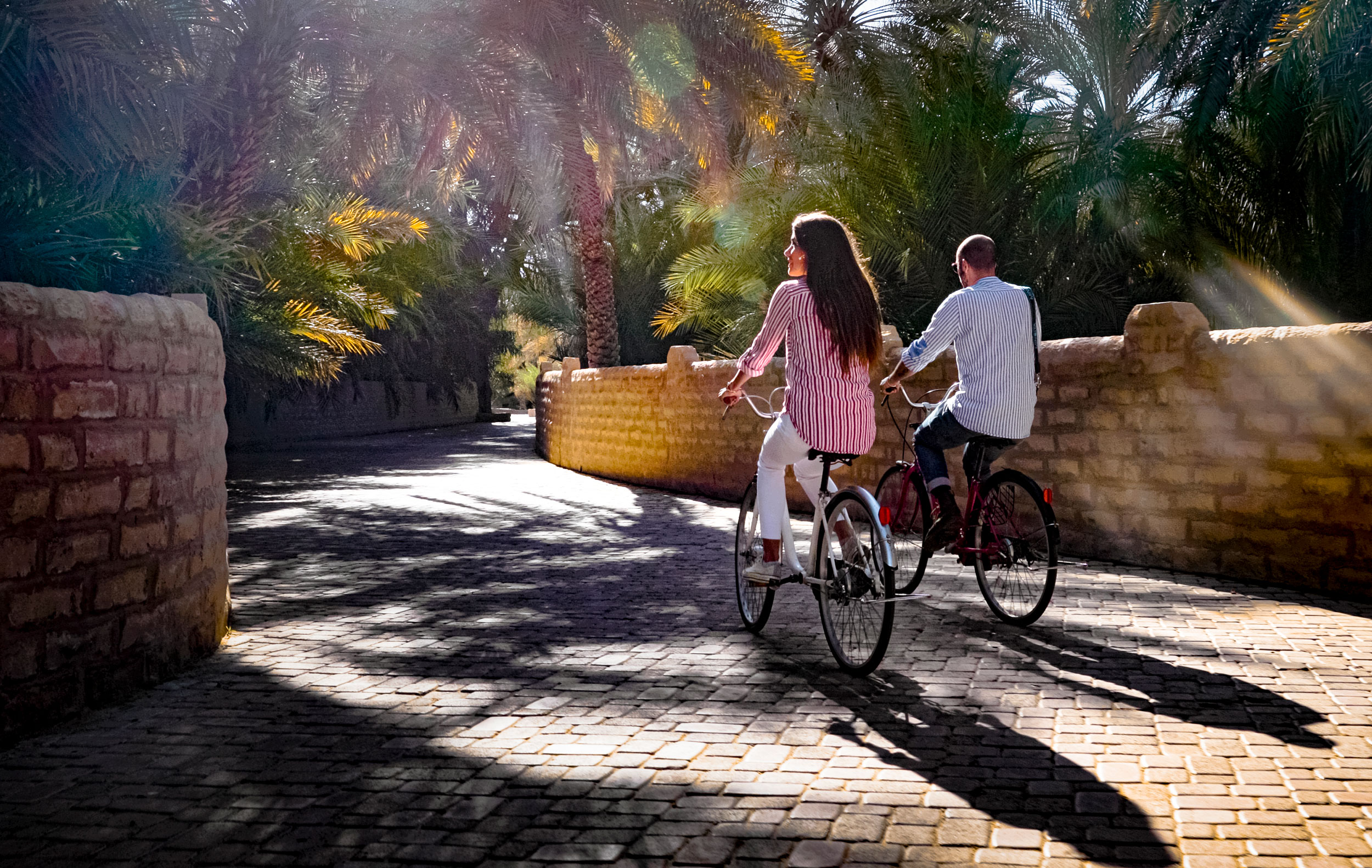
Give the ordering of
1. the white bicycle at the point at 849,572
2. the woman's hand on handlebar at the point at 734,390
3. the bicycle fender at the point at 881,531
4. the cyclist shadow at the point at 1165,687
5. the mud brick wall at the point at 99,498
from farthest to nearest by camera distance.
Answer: the woman's hand on handlebar at the point at 734,390 → the white bicycle at the point at 849,572 → the bicycle fender at the point at 881,531 → the mud brick wall at the point at 99,498 → the cyclist shadow at the point at 1165,687

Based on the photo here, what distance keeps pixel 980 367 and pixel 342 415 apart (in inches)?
1151

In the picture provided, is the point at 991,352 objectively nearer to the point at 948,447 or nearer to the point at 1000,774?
the point at 948,447

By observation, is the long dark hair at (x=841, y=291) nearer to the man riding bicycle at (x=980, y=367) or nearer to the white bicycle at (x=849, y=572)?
the white bicycle at (x=849, y=572)

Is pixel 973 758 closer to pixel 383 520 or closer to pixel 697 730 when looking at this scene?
pixel 697 730

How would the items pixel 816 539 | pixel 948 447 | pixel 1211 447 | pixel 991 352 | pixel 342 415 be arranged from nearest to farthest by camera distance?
pixel 816 539 < pixel 991 352 < pixel 948 447 < pixel 1211 447 < pixel 342 415

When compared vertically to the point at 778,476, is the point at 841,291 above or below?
above

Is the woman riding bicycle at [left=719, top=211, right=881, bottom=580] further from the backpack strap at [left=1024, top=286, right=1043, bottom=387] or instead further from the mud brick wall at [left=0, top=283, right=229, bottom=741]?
the mud brick wall at [left=0, top=283, right=229, bottom=741]

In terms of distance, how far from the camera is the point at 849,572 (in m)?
5.23

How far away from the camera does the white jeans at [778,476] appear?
566 centimetres

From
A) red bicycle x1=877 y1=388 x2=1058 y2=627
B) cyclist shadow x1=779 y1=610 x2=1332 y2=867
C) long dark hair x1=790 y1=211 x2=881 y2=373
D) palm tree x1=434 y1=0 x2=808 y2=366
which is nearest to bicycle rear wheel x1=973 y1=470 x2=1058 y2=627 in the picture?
red bicycle x1=877 y1=388 x2=1058 y2=627

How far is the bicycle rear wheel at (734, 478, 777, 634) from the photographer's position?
6023 millimetres

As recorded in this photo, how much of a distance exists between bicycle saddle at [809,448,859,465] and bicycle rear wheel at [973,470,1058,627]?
94 centimetres

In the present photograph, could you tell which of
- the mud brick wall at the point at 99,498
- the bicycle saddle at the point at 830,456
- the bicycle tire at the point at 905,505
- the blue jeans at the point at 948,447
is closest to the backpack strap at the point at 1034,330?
the blue jeans at the point at 948,447

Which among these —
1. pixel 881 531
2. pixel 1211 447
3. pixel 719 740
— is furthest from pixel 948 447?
pixel 719 740
